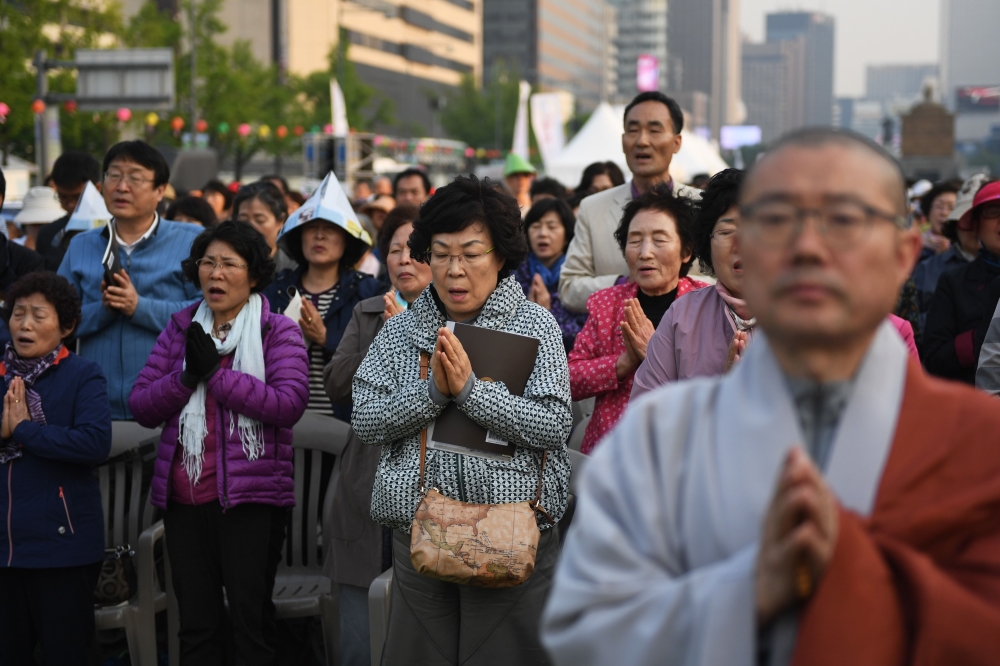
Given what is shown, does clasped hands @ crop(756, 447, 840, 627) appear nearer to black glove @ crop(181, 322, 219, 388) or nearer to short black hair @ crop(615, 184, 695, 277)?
short black hair @ crop(615, 184, 695, 277)

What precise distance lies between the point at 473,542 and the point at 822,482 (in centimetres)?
187

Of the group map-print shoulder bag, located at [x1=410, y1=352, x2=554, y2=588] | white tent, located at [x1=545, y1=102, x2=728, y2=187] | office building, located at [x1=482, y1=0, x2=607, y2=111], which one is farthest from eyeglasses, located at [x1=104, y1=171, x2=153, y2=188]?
office building, located at [x1=482, y1=0, x2=607, y2=111]

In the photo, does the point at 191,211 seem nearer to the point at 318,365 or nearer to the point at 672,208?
the point at 318,365

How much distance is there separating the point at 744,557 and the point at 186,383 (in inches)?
125

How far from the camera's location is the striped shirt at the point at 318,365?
536 cm

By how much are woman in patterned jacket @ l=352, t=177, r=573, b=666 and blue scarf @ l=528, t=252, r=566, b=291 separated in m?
3.21

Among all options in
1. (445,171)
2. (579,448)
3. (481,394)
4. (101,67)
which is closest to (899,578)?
(481,394)

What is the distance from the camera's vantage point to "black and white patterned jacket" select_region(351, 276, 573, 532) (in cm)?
345

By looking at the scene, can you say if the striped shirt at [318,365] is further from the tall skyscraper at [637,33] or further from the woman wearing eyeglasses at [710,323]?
the tall skyscraper at [637,33]

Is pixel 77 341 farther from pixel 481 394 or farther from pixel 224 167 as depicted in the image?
pixel 224 167

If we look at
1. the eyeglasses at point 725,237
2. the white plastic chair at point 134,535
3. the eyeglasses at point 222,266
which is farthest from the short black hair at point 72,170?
the eyeglasses at point 725,237

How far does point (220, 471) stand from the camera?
4.44m

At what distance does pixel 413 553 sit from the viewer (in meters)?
3.34

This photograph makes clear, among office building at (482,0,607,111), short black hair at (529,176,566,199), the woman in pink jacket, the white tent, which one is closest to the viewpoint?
the woman in pink jacket
